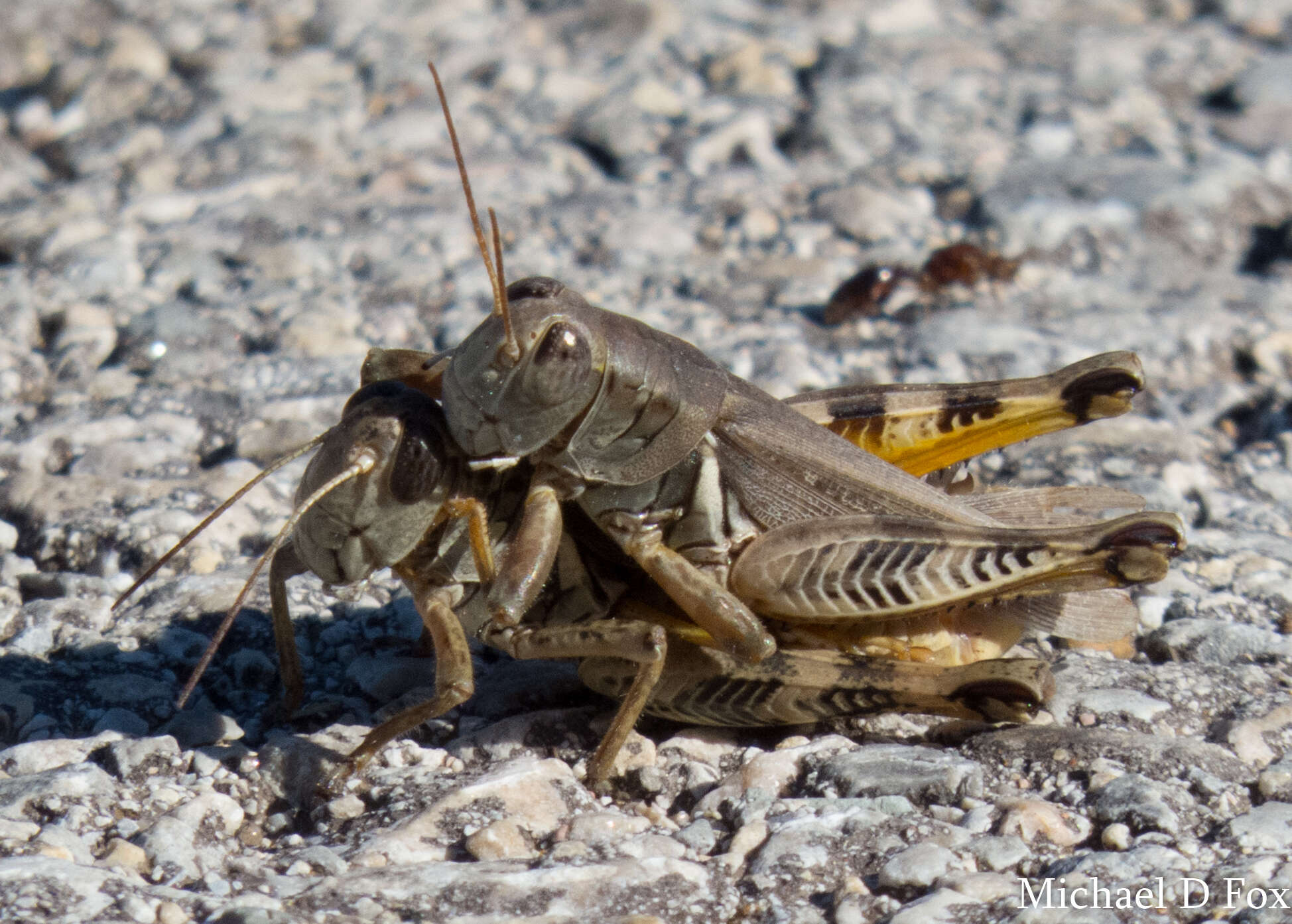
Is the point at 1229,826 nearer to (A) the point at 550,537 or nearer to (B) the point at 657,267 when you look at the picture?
(A) the point at 550,537

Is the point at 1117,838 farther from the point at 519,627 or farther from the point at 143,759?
the point at 143,759

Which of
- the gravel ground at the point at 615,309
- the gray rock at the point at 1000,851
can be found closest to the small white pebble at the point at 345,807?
the gravel ground at the point at 615,309

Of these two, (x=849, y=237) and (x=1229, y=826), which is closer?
(x=1229, y=826)

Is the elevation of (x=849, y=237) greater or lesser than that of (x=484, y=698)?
greater

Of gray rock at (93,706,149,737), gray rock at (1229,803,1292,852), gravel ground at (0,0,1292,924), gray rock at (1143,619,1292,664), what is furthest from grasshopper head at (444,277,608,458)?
gray rock at (1143,619,1292,664)

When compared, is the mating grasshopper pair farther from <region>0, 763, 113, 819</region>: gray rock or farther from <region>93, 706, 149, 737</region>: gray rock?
<region>0, 763, 113, 819</region>: gray rock

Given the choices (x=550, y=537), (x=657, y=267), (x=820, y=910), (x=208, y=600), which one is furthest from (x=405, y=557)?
(x=657, y=267)
